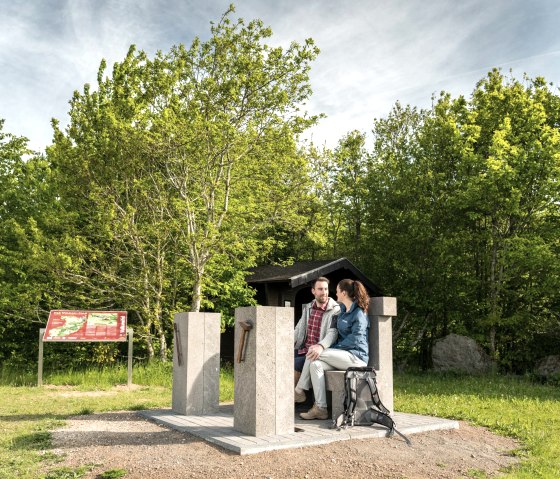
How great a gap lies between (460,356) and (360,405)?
1069 cm

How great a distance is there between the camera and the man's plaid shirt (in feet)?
25.1

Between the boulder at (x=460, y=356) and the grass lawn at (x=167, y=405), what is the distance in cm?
92

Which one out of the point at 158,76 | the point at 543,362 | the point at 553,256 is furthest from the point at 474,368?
the point at 158,76

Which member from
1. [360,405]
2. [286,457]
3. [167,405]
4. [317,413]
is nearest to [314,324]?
[317,413]

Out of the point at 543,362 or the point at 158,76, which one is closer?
the point at 158,76

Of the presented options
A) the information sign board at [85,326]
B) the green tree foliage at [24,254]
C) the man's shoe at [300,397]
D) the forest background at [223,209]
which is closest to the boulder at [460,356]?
the forest background at [223,209]

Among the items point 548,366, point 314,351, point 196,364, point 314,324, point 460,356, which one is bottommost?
point 548,366

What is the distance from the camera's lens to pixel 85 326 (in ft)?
42.2

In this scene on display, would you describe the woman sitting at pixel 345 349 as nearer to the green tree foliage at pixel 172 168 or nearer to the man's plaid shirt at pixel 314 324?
the man's plaid shirt at pixel 314 324

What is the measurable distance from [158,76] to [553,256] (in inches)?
457

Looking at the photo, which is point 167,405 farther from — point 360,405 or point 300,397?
point 360,405

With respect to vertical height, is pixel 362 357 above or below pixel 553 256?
below

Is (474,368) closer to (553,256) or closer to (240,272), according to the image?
(553,256)

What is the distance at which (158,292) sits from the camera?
1512 centimetres
